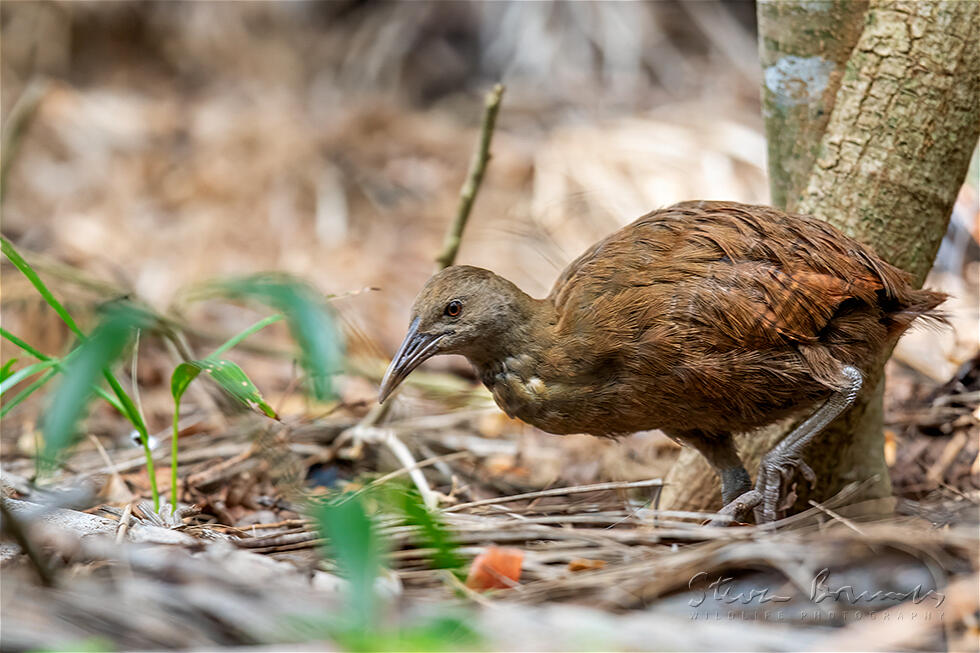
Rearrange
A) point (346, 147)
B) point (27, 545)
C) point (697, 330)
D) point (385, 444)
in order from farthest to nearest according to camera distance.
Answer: point (346, 147), point (385, 444), point (697, 330), point (27, 545)

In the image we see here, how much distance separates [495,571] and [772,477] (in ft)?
4.12

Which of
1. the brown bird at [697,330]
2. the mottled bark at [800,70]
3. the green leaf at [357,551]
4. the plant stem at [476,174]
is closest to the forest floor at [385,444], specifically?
the green leaf at [357,551]

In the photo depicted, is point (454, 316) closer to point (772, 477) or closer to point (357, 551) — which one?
point (772, 477)

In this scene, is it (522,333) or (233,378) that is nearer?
(233,378)

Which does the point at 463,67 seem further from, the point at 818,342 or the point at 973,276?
the point at 818,342

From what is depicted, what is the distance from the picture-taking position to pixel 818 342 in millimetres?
3258

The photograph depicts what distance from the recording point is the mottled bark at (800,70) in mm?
3648

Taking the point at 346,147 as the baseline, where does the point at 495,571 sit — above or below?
below

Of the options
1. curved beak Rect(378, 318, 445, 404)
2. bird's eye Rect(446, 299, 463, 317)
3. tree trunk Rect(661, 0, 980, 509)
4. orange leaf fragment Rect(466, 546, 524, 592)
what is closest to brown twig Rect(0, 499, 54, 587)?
orange leaf fragment Rect(466, 546, 524, 592)

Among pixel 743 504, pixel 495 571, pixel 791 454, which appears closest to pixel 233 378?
pixel 495 571

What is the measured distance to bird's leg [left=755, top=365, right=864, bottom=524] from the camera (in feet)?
10.6

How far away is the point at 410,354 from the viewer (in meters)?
3.46

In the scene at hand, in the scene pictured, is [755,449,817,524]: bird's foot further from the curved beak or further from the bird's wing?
the curved beak
